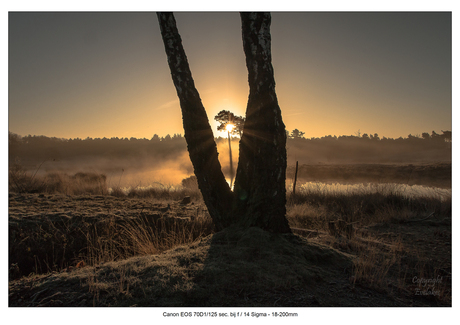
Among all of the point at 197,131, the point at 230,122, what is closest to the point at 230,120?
the point at 230,122

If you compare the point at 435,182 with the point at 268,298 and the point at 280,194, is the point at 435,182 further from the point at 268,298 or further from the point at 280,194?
the point at 268,298

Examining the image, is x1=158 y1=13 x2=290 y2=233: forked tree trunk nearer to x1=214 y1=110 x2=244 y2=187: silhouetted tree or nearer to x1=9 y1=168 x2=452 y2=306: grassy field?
x1=9 y1=168 x2=452 y2=306: grassy field

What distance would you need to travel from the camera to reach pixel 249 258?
309 centimetres

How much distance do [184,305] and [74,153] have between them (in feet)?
218

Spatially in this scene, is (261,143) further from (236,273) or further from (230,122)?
(230,122)

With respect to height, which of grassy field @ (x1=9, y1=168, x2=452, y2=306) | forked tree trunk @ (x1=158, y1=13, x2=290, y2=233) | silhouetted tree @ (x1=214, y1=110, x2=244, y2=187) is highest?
silhouetted tree @ (x1=214, y1=110, x2=244, y2=187)

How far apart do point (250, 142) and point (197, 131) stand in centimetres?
95

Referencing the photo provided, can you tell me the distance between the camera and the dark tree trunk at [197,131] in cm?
425

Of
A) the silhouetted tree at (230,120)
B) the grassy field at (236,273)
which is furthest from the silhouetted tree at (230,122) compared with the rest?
the grassy field at (236,273)

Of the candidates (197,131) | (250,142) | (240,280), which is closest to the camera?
(240,280)

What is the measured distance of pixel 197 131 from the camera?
4340mm

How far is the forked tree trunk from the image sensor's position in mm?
3994

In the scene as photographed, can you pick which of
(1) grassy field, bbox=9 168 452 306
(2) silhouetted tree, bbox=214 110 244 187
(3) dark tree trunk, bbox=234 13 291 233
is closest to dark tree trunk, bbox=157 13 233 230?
(3) dark tree trunk, bbox=234 13 291 233

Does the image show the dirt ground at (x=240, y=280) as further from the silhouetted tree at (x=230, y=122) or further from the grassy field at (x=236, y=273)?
the silhouetted tree at (x=230, y=122)
